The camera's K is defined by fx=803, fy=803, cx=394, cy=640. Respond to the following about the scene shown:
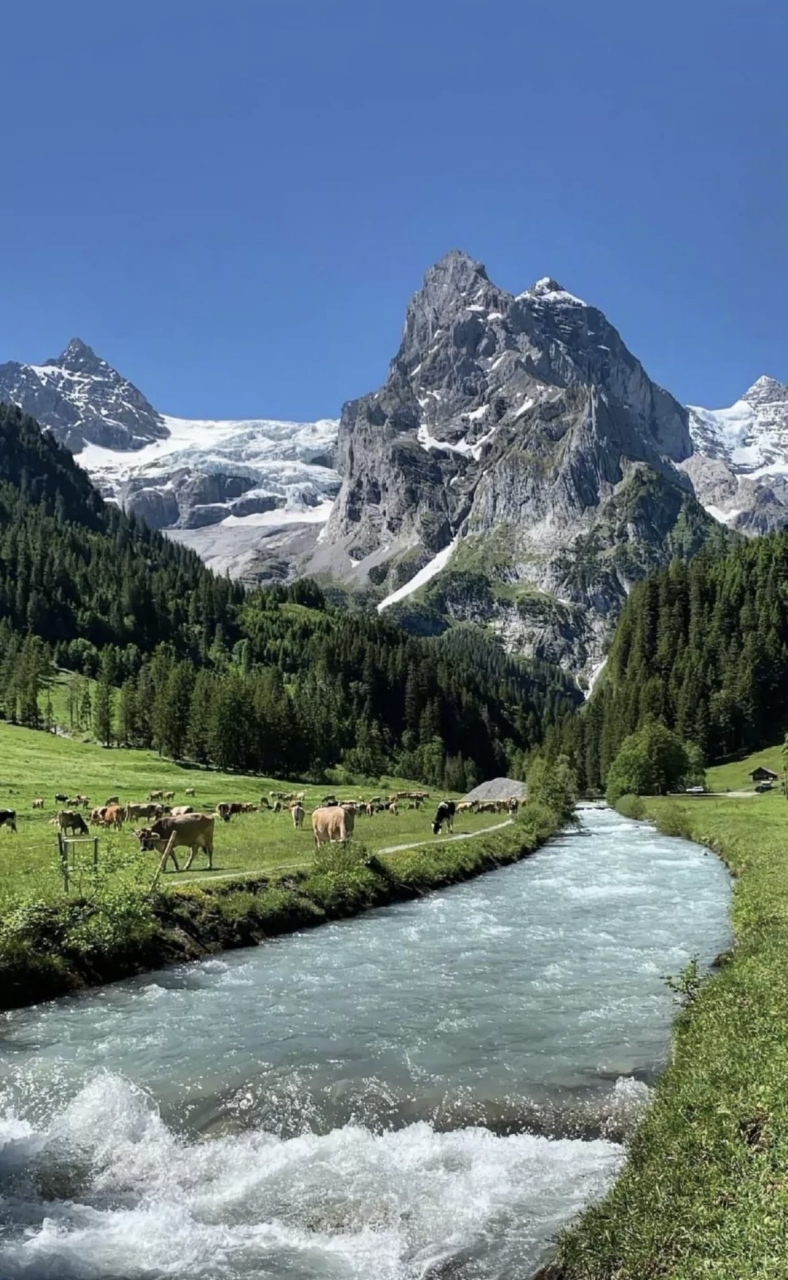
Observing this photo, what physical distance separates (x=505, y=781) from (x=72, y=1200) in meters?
119

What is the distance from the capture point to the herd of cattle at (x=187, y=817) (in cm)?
4106

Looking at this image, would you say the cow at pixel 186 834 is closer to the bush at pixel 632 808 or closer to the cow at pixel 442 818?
the cow at pixel 442 818

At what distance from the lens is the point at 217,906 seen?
30.9 m

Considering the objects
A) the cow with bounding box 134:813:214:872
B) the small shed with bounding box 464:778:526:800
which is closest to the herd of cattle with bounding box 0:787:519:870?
the cow with bounding box 134:813:214:872

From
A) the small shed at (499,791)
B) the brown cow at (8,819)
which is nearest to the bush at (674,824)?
the small shed at (499,791)

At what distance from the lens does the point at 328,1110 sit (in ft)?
50.4

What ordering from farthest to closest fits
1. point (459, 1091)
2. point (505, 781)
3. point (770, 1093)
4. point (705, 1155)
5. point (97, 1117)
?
1. point (505, 781)
2. point (459, 1091)
3. point (97, 1117)
4. point (770, 1093)
5. point (705, 1155)

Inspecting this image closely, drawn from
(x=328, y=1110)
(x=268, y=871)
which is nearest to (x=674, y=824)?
(x=268, y=871)

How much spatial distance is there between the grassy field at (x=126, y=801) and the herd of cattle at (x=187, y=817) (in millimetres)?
1033

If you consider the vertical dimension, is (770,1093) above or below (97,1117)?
above

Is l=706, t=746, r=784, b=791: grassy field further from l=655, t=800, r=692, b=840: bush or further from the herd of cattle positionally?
the herd of cattle

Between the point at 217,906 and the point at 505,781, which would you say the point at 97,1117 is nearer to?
the point at 217,906

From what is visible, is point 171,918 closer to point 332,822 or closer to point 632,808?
point 332,822

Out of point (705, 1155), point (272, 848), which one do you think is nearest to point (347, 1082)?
point (705, 1155)
